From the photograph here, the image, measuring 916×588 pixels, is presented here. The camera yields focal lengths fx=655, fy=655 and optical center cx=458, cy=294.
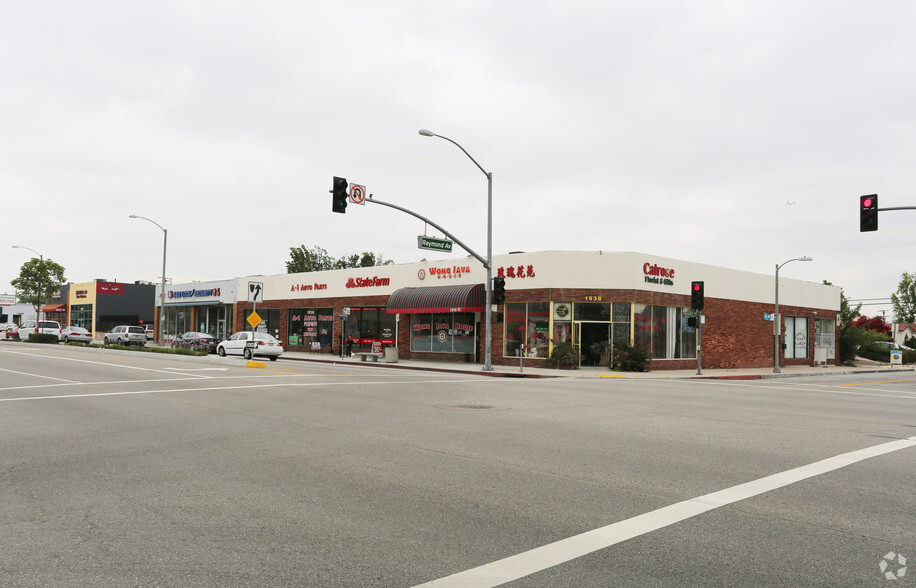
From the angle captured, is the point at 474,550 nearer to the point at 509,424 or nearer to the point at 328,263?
the point at 509,424

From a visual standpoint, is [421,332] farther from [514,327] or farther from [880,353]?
[880,353]

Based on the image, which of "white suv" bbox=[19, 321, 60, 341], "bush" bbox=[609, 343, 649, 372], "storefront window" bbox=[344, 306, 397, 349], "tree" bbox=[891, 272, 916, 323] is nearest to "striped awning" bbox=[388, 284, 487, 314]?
"storefront window" bbox=[344, 306, 397, 349]

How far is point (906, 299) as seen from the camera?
3999 inches

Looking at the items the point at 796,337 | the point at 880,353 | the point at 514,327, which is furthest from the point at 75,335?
the point at 880,353

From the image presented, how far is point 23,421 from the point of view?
10.9 metres

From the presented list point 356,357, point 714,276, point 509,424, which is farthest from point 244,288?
point 509,424

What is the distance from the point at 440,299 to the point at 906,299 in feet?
317

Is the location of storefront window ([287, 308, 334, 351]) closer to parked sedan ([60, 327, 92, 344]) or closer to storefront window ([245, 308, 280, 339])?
storefront window ([245, 308, 280, 339])

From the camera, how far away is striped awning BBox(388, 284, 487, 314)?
112 ft

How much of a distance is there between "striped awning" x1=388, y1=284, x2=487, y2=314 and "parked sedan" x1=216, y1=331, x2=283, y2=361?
6.93m

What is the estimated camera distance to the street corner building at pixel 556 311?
31875mm

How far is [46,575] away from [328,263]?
81.2 metres

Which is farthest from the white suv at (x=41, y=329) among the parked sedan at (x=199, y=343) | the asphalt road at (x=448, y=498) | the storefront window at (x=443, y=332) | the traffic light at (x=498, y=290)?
the asphalt road at (x=448, y=498)

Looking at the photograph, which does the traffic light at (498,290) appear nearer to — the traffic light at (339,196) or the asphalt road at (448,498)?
the traffic light at (339,196)
